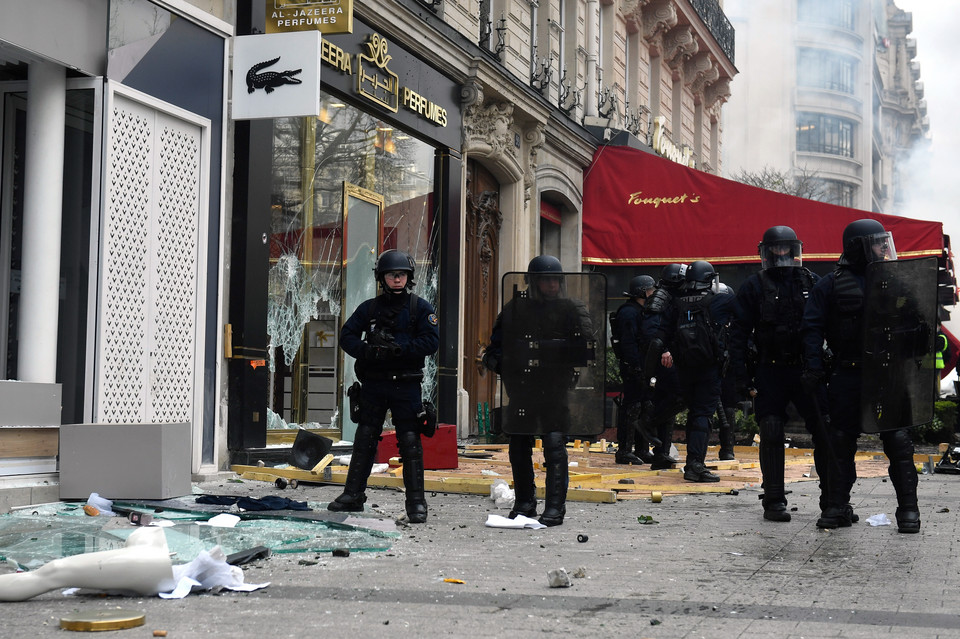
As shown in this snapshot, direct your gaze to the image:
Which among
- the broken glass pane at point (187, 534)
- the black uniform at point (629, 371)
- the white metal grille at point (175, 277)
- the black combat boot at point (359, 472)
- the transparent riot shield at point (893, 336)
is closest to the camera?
the broken glass pane at point (187, 534)

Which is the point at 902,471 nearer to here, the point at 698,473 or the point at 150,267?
the point at 698,473

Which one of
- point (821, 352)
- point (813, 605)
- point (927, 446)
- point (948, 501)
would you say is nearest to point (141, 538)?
point (813, 605)

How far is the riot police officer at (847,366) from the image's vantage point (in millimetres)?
7188

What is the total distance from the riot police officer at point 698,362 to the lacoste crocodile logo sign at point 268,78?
3788 millimetres

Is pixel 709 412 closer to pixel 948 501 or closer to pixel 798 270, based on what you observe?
pixel 948 501

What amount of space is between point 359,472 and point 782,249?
2982 millimetres

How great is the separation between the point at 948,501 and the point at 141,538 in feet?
21.2

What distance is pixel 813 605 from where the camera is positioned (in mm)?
4684

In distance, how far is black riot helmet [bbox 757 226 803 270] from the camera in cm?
785

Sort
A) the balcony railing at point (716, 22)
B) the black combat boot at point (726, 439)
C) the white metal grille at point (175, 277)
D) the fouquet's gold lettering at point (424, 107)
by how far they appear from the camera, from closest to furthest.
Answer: the white metal grille at point (175, 277) < the black combat boot at point (726, 439) < the fouquet's gold lettering at point (424, 107) < the balcony railing at point (716, 22)

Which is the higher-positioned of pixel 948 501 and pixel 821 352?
pixel 821 352

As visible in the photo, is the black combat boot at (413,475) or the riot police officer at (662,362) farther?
the riot police officer at (662,362)

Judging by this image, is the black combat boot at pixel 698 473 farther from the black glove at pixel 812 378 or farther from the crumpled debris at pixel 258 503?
the crumpled debris at pixel 258 503

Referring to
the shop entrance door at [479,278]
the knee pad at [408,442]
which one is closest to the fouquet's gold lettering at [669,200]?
the shop entrance door at [479,278]
